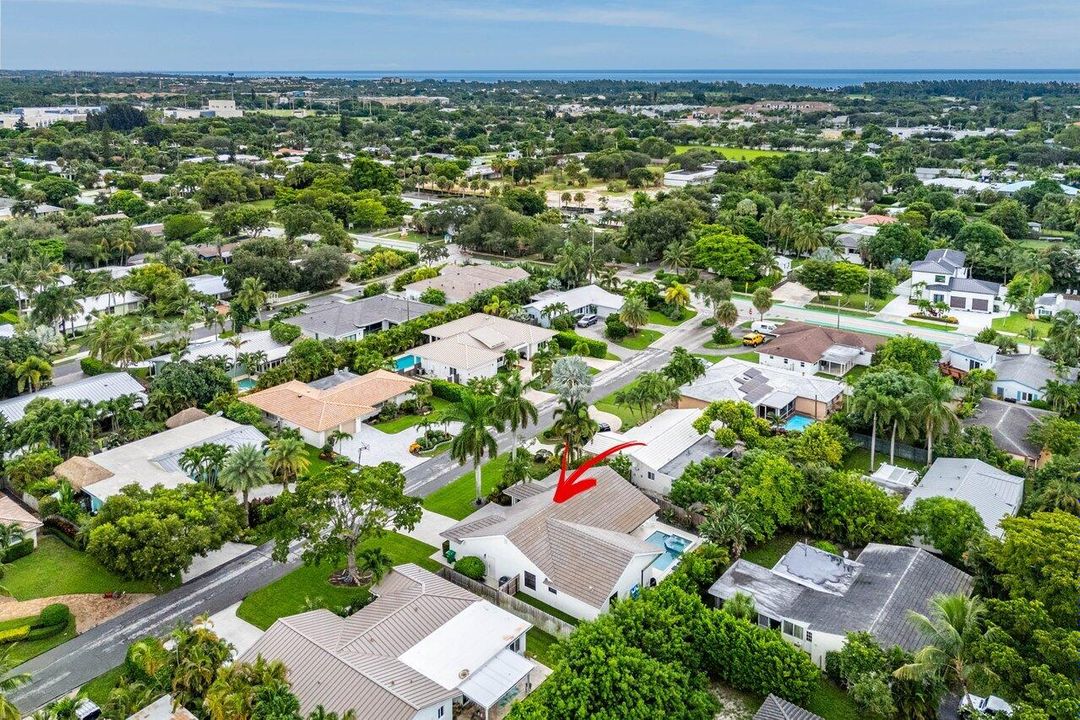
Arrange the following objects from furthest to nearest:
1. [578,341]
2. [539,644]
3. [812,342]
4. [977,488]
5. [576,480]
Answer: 1. [578,341]
2. [812,342]
3. [576,480]
4. [977,488]
5. [539,644]

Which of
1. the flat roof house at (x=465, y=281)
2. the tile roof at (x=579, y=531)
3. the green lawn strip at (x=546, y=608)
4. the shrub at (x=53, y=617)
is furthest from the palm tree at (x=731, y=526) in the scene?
the flat roof house at (x=465, y=281)

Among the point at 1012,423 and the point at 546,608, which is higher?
the point at 1012,423

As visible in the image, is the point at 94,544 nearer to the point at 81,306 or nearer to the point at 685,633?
the point at 685,633

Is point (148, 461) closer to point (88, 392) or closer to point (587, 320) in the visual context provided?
point (88, 392)

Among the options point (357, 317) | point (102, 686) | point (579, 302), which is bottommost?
point (102, 686)

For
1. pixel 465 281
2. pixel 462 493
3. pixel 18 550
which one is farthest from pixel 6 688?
pixel 465 281

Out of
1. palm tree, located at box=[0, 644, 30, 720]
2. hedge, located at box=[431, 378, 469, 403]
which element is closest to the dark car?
hedge, located at box=[431, 378, 469, 403]

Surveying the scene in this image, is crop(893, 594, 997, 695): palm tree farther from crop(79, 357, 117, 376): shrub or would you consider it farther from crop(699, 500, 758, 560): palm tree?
crop(79, 357, 117, 376): shrub
